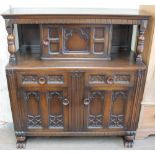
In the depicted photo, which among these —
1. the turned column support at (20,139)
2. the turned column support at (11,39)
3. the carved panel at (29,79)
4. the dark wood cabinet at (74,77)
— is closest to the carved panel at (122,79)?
the dark wood cabinet at (74,77)

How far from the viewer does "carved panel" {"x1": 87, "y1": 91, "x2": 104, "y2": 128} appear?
1.55m

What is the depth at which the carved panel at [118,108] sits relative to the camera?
156cm

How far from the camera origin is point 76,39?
1510mm

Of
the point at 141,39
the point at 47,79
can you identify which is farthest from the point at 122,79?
the point at 47,79

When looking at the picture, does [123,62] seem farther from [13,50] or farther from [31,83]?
[13,50]

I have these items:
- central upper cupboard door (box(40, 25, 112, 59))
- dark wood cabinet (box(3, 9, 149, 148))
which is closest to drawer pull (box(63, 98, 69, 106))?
dark wood cabinet (box(3, 9, 149, 148))

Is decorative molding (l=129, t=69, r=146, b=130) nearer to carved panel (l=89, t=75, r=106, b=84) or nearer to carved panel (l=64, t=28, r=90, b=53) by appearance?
carved panel (l=89, t=75, r=106, b=84)

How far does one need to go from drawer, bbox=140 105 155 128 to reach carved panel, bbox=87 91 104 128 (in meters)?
0.37

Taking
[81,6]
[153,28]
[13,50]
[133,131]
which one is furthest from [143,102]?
[13,50]

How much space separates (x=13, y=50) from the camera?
1441 millimetres

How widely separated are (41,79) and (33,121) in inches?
15.8

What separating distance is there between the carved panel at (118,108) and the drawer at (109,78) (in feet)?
0.31

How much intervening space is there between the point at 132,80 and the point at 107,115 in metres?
0.35

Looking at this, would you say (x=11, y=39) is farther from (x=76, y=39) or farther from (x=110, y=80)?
(x=110, y=80)
